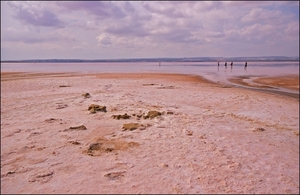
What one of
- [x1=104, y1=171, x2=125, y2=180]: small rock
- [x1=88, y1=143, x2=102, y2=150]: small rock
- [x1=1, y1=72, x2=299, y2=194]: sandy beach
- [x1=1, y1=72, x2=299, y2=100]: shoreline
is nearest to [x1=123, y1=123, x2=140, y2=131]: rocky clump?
[x1=1, y1=72, x2=299, y2=194]: sandy beach

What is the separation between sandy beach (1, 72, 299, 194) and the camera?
4.79 metres

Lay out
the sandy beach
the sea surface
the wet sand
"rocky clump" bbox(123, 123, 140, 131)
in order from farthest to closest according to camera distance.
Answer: the sea surface → the wet sand → "rocky clump" bbox(123, 123, 140, 131) → the sandy beach

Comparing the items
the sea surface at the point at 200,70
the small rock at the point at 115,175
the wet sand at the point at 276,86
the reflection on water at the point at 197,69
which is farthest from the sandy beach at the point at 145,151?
the reflection on water at the point at 197,69

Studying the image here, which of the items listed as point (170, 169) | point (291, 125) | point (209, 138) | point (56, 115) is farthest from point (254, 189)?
point (56, 115)

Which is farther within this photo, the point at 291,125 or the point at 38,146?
the point at 291,125

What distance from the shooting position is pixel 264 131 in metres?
8.54

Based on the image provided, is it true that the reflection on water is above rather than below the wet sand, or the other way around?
above

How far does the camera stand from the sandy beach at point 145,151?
4793 millimetres

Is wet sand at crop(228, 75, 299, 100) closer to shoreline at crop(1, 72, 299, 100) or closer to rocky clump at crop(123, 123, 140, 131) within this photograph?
shoreline at crop(1, 72, 299, 100)

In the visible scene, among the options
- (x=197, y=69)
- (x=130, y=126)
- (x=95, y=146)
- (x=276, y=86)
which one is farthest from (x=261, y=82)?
(x=197, y=69)

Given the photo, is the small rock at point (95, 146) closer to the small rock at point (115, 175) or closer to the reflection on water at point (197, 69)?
the small rock at point (115, 175)

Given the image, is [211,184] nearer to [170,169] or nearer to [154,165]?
[170,169]

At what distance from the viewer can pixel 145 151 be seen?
6297mm

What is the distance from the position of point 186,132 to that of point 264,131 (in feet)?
9.31
